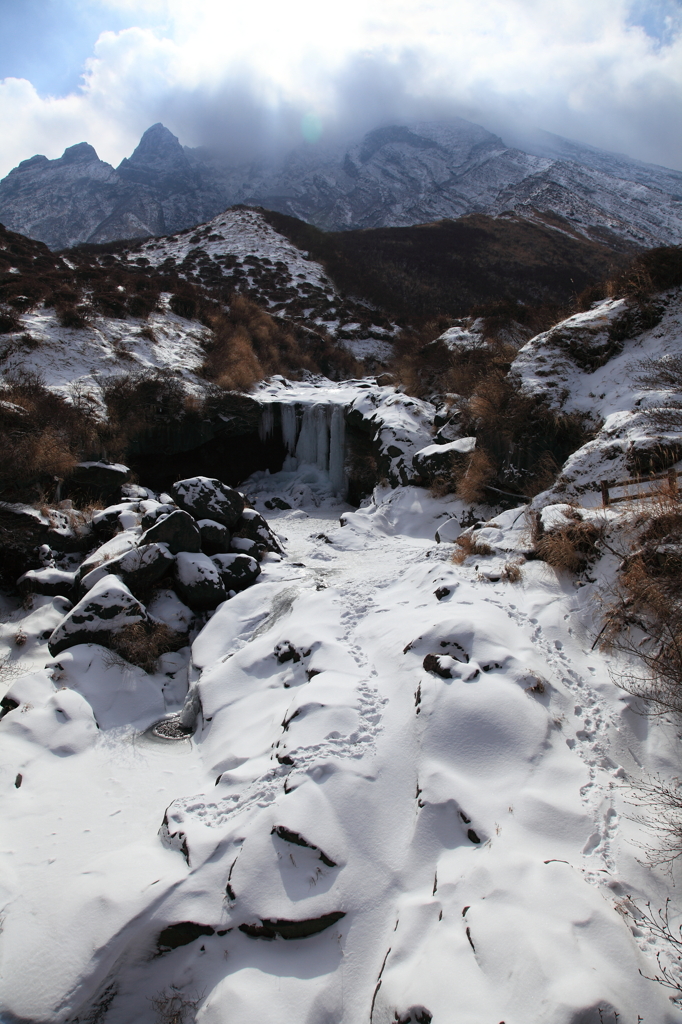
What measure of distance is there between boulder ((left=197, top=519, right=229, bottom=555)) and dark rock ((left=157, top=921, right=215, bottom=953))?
6.10 metres

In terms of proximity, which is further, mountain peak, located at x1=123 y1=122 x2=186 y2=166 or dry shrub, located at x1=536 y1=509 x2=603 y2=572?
mountain peak, located at x1=123 y1=122 x2=186 y2=166

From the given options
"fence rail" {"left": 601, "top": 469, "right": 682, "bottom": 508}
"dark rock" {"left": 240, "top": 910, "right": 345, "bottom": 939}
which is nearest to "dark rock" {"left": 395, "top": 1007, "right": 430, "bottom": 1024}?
"dark rock" {"left": 240, "top": 910, "right": 345, "bottom": 939}

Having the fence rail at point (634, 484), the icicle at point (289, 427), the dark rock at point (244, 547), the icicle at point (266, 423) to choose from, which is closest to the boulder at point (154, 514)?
the dark rock at point (244, 547)

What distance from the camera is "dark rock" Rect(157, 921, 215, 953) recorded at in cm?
292

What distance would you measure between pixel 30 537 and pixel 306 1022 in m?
8.15

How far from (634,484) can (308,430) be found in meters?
11.3

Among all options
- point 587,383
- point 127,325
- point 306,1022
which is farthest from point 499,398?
point 127,325

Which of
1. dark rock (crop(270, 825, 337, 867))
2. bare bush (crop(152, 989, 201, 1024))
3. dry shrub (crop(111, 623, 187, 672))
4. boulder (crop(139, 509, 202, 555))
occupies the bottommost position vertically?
dry shrub (crop(111, 623, 187, 672))

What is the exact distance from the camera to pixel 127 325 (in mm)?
16594

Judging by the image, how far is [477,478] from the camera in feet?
31.9

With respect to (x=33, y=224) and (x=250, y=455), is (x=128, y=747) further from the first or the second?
(x=33, y=224)

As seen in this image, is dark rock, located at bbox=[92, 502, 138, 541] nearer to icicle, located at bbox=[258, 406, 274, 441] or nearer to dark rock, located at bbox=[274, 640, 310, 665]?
dark rock, located at bbox=[274, 640, 310, 665]

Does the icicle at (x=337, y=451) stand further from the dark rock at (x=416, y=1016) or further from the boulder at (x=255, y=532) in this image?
the dark rock at (x=416, y=1016)

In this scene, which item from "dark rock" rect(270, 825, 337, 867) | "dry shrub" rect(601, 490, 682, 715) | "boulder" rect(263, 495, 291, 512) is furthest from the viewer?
"boulder" rect(263, 495, 291, 512)
